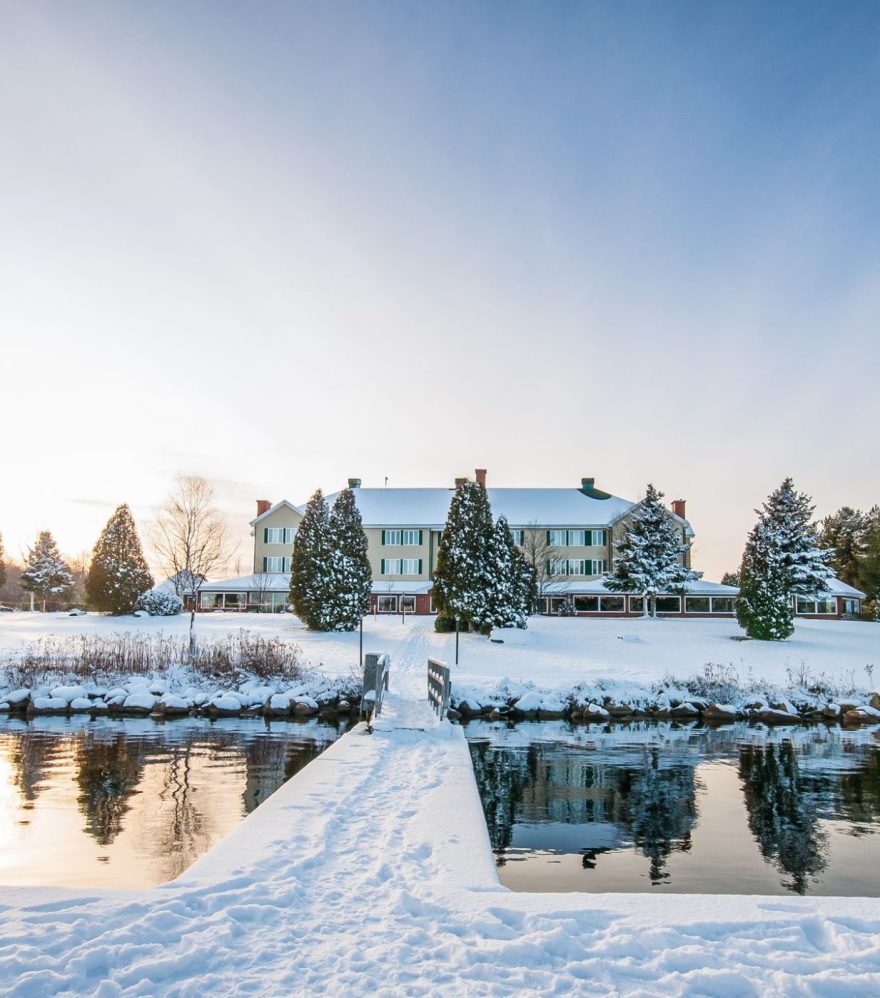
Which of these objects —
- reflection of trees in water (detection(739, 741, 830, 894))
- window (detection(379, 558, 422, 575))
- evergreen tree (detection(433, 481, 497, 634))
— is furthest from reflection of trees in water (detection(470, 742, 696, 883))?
window (detection(379, 558, 422, 575))

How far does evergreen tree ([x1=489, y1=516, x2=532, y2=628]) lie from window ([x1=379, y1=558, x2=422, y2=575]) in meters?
18.9

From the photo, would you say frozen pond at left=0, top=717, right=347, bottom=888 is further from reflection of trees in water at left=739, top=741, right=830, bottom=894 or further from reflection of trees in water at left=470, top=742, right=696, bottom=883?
reflection of trees in water at left=739, top=741, right=830, bottom=894

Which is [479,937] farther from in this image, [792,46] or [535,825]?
Answer: [792,46]

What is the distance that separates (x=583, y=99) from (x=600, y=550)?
43.1 m

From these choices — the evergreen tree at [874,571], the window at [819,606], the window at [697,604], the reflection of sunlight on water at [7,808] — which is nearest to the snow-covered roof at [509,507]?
the window at [697,604]

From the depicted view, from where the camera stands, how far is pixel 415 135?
14.0m

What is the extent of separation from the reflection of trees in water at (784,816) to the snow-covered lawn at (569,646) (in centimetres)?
831

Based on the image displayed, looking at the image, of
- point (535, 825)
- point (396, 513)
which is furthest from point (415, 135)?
point (396, 513)

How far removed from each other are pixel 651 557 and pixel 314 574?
65.7 feet

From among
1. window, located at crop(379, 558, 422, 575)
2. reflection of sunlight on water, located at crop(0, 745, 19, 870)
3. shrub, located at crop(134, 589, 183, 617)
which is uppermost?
window, located at crop(379, 558, 422, 575)

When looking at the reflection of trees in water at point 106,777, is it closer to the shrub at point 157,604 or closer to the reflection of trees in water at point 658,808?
the reflection of trees in water at point 658,808

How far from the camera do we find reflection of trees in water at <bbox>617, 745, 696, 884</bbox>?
8852 mm

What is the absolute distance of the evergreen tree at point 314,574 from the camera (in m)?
35.4

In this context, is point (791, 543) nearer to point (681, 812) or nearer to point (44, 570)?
point (681, 812)
